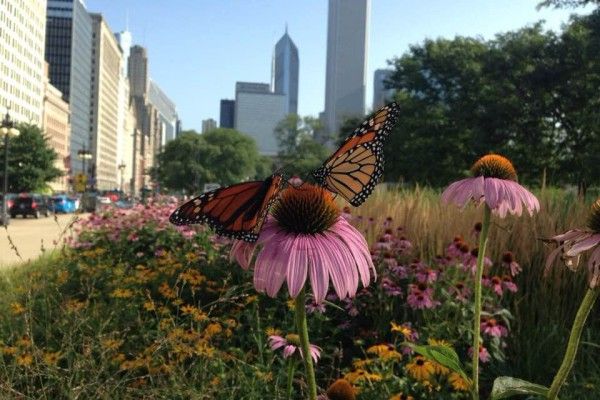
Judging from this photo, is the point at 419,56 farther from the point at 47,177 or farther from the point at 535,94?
the point at 47,177

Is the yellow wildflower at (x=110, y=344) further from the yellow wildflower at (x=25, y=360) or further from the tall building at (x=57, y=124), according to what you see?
the tall building at (x=57, y=124)

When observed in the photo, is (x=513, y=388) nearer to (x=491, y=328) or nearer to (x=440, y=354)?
(x=440, y=354)

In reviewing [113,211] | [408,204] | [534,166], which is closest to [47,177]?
[534,166]

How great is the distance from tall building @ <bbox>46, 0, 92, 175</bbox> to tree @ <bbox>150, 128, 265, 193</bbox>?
51.9m

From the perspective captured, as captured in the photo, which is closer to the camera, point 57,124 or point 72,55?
point 57,124

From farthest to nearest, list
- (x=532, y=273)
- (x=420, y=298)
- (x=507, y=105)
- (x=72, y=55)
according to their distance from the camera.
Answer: (x=72, y=55)
(x=507, y=105)
(x=532, y=273)
(x=420, y=298)

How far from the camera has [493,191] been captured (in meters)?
2.22

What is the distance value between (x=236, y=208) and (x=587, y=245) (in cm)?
81

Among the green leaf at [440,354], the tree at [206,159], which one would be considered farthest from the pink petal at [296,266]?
the tree at [206,159]

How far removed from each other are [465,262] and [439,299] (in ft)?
0.96

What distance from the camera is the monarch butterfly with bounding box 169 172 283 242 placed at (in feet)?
4.59

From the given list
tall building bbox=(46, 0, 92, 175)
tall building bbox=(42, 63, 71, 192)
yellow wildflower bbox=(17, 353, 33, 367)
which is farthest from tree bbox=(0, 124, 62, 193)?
tall building bbox=(46, 0, 92, 175)

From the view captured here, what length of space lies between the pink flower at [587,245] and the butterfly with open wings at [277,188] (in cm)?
52

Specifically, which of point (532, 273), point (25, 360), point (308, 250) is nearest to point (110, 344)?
point (25, 360)
